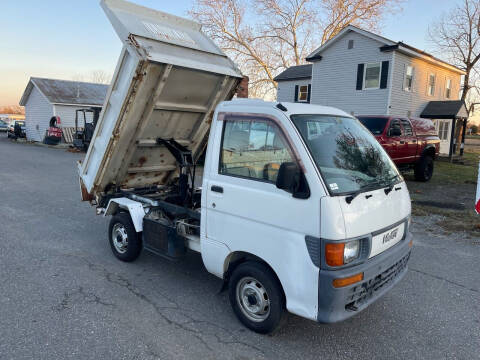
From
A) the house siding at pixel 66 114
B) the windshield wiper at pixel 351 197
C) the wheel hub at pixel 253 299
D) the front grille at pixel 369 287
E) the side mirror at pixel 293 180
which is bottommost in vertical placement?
the wheel hub at pixel 253 299

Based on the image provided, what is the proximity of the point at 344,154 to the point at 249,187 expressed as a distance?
96 cm

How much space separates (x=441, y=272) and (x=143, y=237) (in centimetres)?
415

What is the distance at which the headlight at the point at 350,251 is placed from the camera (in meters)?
2.96

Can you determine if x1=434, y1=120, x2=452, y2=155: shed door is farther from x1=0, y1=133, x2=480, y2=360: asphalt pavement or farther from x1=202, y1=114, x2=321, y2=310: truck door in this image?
x1=202, y1=114, x2=321, y2=310: truck door

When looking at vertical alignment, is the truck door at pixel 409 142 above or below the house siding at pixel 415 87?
below

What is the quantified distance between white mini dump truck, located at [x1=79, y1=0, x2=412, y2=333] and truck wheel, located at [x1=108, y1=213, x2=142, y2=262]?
2 cm

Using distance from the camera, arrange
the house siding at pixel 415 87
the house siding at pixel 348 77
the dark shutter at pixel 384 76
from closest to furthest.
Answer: the dark shutter at pixel 384 76, the house siding at pixel 415 87, the house siding at pixel 348 77

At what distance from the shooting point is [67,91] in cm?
3158

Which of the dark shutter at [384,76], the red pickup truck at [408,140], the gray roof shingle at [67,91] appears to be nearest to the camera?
the red pickup truck at [408,140]

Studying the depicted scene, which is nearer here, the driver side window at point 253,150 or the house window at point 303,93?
the driver side window at point 253,150

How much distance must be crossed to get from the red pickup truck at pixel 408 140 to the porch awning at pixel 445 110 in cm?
827

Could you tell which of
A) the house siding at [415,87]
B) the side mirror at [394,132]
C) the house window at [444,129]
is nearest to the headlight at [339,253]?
the side mirror at [394,132]

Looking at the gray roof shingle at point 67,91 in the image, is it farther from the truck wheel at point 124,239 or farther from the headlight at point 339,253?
the headlight at point 339,253

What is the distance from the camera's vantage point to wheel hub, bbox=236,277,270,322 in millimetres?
3404
